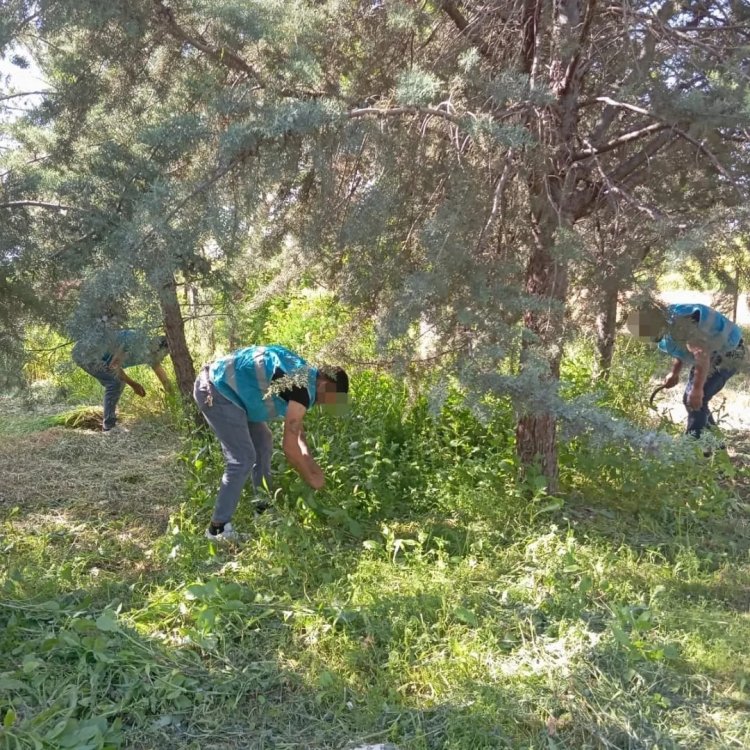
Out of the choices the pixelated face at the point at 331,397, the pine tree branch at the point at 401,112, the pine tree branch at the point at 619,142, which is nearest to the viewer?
the pine tree branch at the point at 401,112

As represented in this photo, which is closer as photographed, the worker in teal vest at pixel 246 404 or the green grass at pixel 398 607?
the green grass at pixel 398 607

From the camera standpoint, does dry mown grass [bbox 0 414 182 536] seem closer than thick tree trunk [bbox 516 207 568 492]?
No

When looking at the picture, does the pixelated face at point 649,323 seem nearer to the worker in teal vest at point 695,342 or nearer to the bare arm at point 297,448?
the worker in teal vest at point 695,342

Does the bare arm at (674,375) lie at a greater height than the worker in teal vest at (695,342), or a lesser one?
lesser

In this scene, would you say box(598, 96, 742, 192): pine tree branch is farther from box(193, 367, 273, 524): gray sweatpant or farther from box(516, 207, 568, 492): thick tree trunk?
box(193, 367, 273, 524): gray sweatpant

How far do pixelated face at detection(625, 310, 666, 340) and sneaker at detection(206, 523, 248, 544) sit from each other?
2.53 meters

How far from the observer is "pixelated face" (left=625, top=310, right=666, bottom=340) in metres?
2.87

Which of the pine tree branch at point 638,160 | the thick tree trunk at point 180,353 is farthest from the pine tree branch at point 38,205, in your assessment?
the pine tree branch at point 638,160

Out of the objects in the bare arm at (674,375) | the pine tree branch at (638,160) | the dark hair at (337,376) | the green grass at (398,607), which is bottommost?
the green grass at (398,607)

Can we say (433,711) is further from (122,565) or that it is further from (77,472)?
(77,472)

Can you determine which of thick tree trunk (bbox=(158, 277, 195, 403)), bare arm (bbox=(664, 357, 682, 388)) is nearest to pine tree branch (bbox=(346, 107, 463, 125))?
thick tree trunk (bbox=(158, 277, 195, 403))

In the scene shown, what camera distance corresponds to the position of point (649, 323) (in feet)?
9.54

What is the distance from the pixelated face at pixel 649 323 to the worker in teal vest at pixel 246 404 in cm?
153

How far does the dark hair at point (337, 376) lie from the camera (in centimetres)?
350
